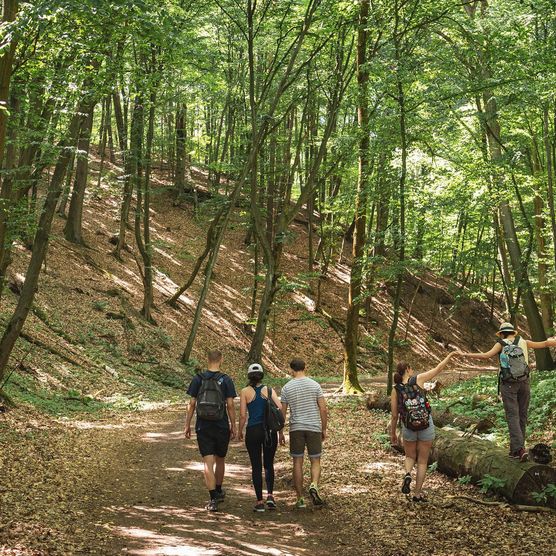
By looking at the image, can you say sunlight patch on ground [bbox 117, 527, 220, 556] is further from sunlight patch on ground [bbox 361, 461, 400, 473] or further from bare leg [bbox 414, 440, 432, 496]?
sunlight patch on ground [bbox 361, 461, 400, 473]

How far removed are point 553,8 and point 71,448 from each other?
11.4m

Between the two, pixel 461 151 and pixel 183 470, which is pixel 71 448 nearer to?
pixel 183 470

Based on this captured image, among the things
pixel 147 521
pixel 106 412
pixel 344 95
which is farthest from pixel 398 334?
pixel 147 521

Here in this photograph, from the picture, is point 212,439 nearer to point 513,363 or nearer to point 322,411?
point 322,411

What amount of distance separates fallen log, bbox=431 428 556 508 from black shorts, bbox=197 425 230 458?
3.36 meters

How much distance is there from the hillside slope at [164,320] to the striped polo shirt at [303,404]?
712 centimetres

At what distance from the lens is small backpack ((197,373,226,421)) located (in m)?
7.05

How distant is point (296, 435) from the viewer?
7273 mm

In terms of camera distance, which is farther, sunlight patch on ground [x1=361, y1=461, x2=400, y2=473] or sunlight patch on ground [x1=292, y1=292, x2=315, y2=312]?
sunlight patch on ground [x1=292, y1=292, x2=315, y2=312]

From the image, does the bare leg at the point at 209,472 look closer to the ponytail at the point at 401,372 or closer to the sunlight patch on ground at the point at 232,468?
the sunlight patch on ground at the point at 232,468

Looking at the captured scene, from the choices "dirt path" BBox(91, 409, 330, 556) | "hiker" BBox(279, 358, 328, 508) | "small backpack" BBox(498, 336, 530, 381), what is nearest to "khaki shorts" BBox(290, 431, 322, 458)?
"hiker" BBox(279, 358, 328, 508)

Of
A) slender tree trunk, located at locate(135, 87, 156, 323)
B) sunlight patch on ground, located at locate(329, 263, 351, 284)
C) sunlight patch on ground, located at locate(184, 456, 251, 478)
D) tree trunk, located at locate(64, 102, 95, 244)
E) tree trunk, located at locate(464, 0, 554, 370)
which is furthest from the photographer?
sunlight patch on ground, located at locate(329, 263, 351, 284)

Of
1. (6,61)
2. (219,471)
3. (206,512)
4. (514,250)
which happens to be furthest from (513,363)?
(514,250)

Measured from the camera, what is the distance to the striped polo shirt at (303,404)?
23.7 ft
